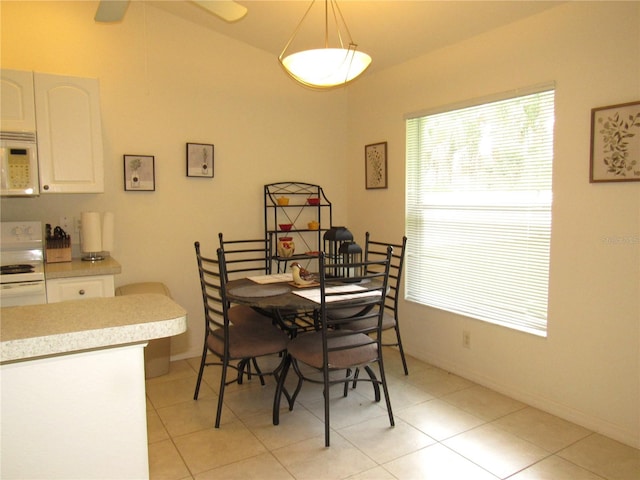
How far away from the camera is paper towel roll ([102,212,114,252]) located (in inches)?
124

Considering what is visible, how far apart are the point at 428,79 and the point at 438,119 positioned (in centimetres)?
32

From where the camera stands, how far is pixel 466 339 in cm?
323

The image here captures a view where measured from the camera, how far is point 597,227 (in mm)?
2434

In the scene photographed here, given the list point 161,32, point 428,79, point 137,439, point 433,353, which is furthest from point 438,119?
point 137,439

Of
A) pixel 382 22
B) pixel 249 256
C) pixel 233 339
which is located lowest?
pixel 233 339

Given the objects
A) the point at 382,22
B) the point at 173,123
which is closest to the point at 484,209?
the point at 382,22

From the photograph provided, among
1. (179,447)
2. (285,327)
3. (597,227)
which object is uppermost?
(597,227)

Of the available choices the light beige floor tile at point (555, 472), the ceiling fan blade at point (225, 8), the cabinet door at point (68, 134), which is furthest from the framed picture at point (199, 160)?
the light beige floor tile at point (555, 472)

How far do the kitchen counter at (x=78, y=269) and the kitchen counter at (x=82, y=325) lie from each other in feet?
5.77

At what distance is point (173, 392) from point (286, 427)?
936 mm

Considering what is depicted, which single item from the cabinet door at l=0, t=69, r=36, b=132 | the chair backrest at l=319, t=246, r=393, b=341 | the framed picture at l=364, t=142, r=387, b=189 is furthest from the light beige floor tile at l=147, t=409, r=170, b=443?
the framed picture at l=364, t=142, r=387, b=189

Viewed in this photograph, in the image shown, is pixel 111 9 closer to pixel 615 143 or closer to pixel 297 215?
pixel 297 215

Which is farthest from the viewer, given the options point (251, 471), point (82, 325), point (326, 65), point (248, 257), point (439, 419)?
point (248, 257)

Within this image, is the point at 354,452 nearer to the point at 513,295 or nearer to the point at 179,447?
the point at 179,447
